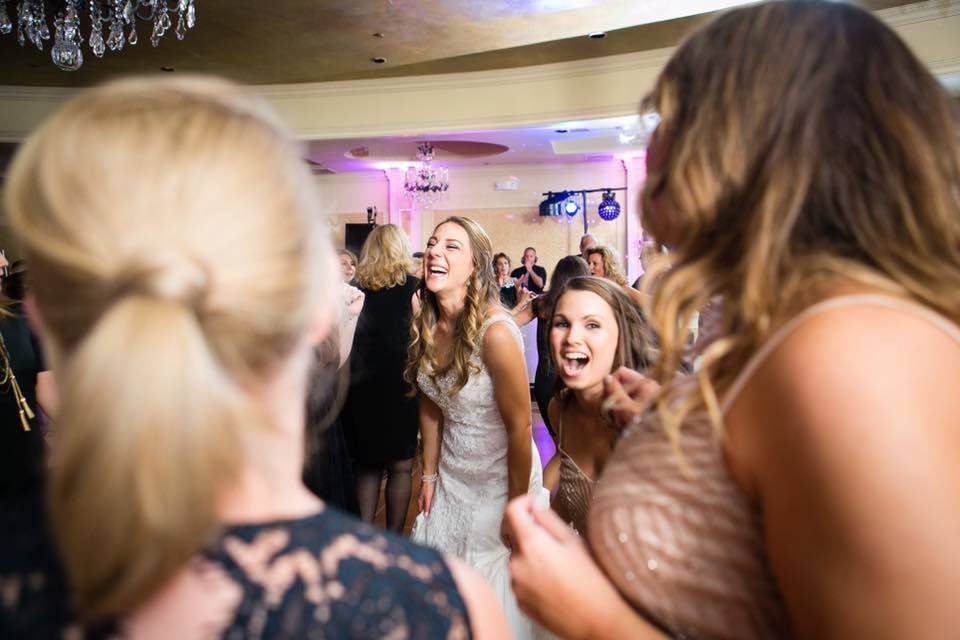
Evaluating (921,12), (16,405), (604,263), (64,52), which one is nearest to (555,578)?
(16,405)

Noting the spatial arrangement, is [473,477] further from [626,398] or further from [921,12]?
[921,12]

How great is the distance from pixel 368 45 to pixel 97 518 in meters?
6.00

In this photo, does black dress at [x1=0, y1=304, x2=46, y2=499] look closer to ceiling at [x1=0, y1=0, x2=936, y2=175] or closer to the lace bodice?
the lace bodice

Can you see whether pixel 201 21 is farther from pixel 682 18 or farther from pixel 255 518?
pixel 255 518

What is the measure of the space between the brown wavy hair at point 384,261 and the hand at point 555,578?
2.67 metres

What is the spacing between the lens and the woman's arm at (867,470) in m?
0.60

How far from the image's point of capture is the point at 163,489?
51 cm

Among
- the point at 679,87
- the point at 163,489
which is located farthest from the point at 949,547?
the point at 163,489

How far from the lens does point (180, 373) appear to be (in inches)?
20.3

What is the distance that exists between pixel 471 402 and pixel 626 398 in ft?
4.55

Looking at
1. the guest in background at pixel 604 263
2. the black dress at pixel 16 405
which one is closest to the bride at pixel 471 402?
the black dress at pixel 16 405

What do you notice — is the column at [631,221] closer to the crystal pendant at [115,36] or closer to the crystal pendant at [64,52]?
the crystal pendant at [115,36]

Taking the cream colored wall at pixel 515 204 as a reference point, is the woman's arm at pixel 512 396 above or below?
below

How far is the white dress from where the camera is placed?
2.55m
